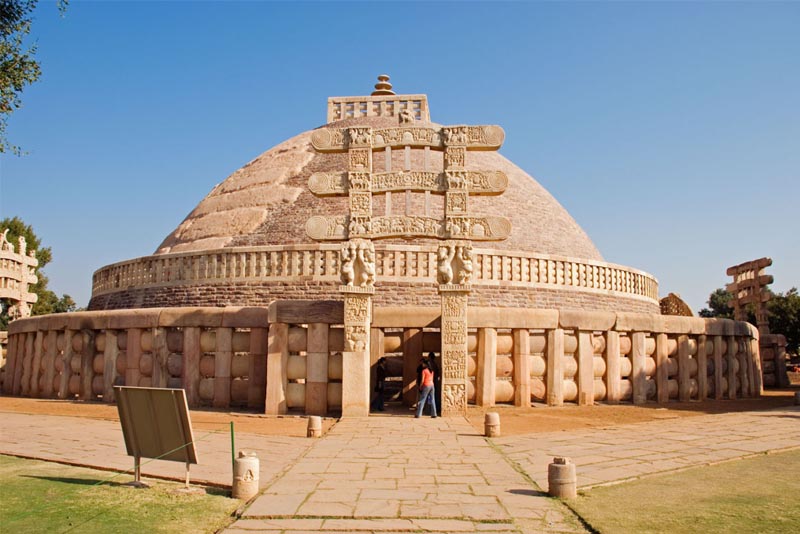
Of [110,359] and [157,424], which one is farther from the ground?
[110,359]

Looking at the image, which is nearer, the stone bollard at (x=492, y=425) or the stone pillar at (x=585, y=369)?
the stone bollard at (x=492, y=425)

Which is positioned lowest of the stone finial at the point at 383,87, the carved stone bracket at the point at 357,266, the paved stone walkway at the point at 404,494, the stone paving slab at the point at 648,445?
the paved stone walkway at the point at 404,494

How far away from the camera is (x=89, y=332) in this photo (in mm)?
13305

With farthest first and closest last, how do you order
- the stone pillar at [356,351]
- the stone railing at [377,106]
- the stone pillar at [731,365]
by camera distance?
the stone railing at [377,106] < the stone pillar at [731,365] < the stone pillar at [356,351]

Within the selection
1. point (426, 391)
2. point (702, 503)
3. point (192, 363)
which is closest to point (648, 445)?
point (702, 503)

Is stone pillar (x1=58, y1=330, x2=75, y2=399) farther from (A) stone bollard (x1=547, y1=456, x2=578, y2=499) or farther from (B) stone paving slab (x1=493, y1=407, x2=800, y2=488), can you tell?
(A) stone bollard (x1=547, y1=456, x2=578, y2=499)

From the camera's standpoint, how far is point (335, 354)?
11305 millimetres

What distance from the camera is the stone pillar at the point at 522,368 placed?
11.5 meters

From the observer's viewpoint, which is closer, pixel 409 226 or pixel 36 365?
pixel 409 226

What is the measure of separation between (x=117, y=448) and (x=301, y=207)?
567 inches

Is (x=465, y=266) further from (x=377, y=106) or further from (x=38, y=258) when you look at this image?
(x=38, y=258)

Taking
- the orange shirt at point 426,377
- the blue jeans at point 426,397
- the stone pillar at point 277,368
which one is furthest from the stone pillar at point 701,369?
the stone pillar at point 277,368

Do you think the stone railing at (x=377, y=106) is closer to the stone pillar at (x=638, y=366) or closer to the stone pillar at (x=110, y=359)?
the stone pillar at (x=638, y=366)

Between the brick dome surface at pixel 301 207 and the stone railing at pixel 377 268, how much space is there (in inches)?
111
